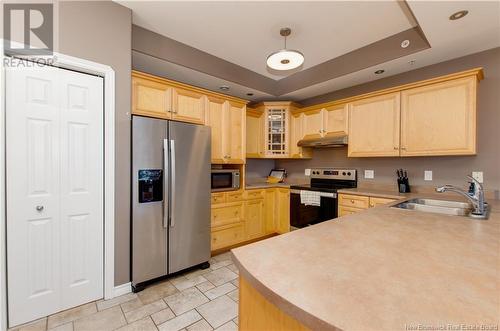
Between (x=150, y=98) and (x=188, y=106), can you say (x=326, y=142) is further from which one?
(x=150, y=98)

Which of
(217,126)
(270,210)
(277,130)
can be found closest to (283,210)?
(270,210)

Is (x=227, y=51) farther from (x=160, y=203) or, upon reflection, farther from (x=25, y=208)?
(x=25, y=208)

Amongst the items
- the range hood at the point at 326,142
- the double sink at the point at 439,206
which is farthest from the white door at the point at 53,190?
the range hood at the point at 326,142

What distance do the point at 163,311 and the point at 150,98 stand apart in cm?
202

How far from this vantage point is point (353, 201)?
2.85 metres

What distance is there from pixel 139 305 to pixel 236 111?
98.7 inches

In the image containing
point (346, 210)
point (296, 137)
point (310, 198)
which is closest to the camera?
point (346, 210)

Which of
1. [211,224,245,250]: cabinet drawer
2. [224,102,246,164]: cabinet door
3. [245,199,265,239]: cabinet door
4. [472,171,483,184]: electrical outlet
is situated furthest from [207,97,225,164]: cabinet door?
[472,171,483,184]: electrical outlet

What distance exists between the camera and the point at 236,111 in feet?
10.9

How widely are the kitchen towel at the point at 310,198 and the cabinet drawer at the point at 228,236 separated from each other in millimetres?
972

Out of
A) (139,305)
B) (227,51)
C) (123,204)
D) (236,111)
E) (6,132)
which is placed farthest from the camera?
(236,111)

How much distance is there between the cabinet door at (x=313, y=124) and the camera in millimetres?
3559

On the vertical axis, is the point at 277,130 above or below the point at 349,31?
below

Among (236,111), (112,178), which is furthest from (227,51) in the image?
(112,178)
